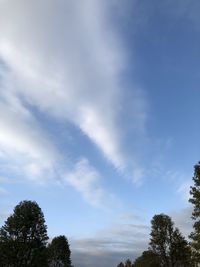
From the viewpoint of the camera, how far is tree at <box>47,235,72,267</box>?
81.2 meters

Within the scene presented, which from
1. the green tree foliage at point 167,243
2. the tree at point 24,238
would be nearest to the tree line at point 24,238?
the tree at point 24,238

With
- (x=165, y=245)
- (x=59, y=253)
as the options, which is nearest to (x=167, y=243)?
(x=165, y=245)

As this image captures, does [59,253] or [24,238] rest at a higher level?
[59,253]

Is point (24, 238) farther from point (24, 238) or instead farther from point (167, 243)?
point (167, 243)

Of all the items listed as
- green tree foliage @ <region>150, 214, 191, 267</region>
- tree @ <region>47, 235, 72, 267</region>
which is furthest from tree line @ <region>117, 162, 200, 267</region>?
tree @ <region>47, 235, 72, 267</region>

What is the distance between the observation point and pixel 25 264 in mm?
53375

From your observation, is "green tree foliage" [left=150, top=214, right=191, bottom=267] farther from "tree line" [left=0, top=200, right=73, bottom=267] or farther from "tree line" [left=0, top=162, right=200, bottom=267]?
"tree line" [left=0, top=200, right=73, bottom=267]

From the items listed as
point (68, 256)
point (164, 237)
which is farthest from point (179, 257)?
point (68, 256)

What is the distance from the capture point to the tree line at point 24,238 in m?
53.1

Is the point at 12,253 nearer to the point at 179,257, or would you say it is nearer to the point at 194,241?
the point at 194,241

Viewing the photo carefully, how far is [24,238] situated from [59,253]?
2849 cm

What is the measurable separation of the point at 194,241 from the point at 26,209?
27323mm

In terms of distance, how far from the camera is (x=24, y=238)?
2180 inches

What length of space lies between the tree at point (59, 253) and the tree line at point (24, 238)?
2549 cm
